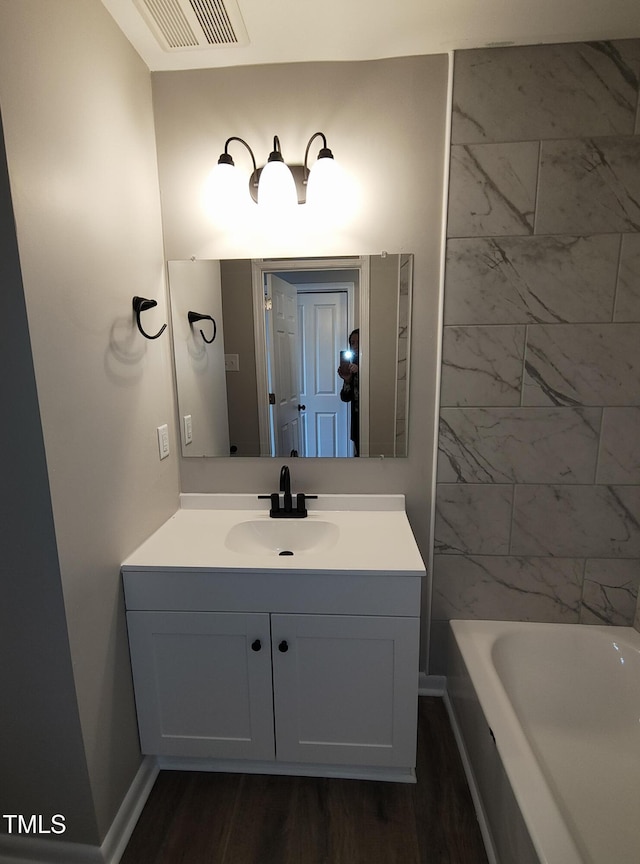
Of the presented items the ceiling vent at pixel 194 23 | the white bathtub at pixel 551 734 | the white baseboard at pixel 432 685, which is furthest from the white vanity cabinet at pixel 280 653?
the ceiling vent at pixel 194 23

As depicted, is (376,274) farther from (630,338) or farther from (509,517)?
(509,517)

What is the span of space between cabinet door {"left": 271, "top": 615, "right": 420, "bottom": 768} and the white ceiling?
1.85 m

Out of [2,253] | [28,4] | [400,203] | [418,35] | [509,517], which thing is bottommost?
[509,517]

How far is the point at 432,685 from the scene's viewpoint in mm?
1793

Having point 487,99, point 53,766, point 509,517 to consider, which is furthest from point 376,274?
point 53,766

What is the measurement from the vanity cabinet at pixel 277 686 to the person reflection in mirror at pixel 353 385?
0.69 m

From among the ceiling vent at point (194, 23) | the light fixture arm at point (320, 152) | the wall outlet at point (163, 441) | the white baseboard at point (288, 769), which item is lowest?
the white baseboard at point (288, 769)

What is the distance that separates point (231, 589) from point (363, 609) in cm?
42

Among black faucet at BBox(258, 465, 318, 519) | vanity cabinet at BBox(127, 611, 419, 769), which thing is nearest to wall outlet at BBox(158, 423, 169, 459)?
black faucet at BBox(258, 465, 318, 519)

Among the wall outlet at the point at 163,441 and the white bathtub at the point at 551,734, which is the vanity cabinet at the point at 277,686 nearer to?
the white bathtub at the point at 551,734

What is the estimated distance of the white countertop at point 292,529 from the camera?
4.23ft

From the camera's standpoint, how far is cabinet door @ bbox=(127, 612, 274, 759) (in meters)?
1.33

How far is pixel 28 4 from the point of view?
0.92 metres

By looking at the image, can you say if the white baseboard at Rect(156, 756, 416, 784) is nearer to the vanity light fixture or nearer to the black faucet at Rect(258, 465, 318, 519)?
the black faucet at Rect(258, 465, 318, 519)
